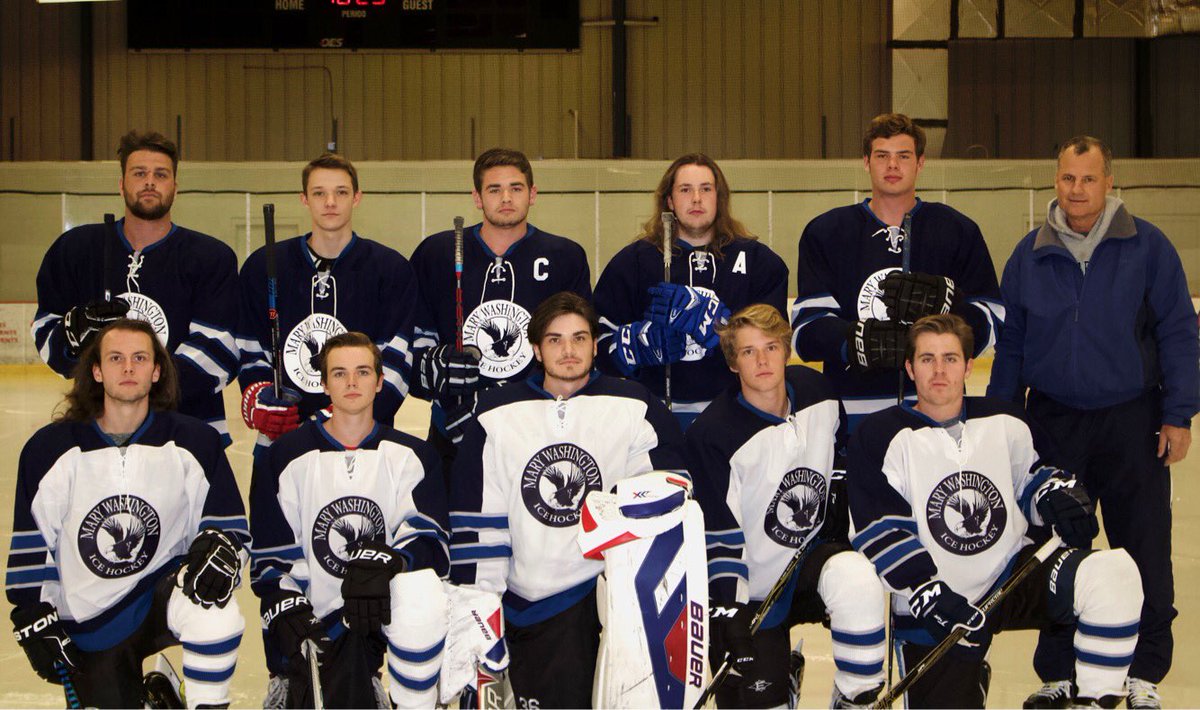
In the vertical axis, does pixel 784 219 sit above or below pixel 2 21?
below

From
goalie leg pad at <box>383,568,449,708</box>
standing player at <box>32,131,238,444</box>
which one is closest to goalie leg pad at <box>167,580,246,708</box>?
goalie leg pad at <box>383,568,449,708</box>

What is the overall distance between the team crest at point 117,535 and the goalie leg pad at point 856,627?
1764mm

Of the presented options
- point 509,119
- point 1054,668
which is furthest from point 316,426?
point 509,119

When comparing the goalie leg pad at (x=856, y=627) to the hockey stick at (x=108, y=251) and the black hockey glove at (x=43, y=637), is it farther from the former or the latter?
the hockey stick at (x=108, y=251)

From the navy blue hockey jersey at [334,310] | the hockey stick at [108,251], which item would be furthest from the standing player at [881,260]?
the hockey stick at [108,251]

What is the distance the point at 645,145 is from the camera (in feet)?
50.7

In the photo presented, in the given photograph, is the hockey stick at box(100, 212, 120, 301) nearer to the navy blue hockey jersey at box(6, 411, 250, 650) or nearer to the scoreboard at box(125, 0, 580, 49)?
the navy blue hockey jersey at box(6, 411, 250, 650)

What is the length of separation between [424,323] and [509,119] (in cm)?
1181

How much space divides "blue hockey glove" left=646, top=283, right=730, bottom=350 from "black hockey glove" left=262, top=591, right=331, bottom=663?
49.1 inches

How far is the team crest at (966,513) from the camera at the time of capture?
3.31 meters

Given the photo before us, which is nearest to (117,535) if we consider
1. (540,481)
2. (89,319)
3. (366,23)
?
(89,319)

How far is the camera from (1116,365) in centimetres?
372

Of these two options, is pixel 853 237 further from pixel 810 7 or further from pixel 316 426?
pixel 810 7

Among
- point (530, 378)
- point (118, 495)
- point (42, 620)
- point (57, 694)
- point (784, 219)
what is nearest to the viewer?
point (42, 620)
